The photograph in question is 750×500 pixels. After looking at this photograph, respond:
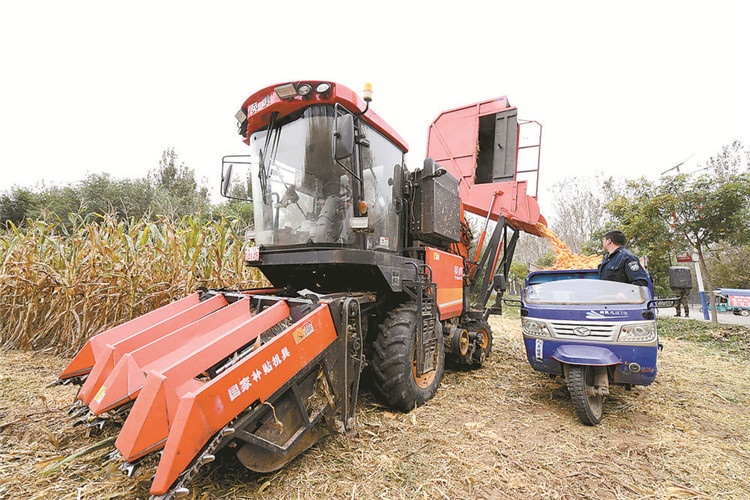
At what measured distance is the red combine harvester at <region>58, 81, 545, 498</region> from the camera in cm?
173

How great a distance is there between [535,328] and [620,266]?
1.02 m

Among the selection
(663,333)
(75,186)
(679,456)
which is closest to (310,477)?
(679,456)

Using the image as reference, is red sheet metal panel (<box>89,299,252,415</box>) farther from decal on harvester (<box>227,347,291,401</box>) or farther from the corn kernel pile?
the corn kernel pile

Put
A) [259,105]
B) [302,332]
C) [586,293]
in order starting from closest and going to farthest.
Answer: [302,332] → [259,105] → [586,293]

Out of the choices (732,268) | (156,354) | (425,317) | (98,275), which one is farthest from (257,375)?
(732,268)

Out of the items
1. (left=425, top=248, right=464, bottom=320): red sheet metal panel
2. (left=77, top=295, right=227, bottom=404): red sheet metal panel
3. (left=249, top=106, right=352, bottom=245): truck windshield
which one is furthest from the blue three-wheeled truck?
(left=77, top=295, right=227, bottom=404): red sheet metal panel

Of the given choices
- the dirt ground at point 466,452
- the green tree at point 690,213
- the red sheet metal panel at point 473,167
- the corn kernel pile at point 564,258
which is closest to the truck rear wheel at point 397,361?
the dirt ground at point 466,452

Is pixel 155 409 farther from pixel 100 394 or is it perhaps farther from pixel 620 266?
pixel 620 266

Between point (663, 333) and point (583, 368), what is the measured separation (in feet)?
20.6

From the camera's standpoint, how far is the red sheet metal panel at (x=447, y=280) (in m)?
3.90

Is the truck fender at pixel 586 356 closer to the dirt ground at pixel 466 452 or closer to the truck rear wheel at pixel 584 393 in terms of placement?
the truck rear wheel at pixel 584 393

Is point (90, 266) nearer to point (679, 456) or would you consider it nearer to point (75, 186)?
point (679, 456)

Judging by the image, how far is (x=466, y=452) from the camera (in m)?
2.44

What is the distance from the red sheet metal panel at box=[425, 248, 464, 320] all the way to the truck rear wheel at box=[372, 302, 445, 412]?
80cm
